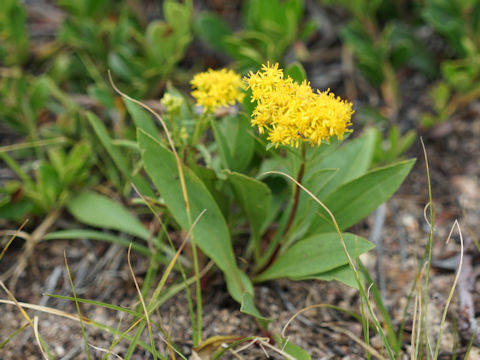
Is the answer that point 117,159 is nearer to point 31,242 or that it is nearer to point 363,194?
point 31,242

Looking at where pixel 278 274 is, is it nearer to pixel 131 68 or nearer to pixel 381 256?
pixel 381 256

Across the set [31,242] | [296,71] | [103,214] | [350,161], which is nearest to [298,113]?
[296,71]

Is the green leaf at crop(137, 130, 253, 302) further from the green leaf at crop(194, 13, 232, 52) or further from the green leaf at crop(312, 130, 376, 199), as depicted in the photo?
the green leaf at crop(194, 13, 232, 52)

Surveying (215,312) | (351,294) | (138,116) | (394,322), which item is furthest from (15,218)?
(394,322)

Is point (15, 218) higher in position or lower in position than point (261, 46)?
lower

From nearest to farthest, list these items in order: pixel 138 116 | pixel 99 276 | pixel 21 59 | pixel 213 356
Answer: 1. pixel 213 356
2. pixel 138 116
3. pixel 99 276
4. pixel 21 59

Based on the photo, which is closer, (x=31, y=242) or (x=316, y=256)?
(x=316, y=256)
